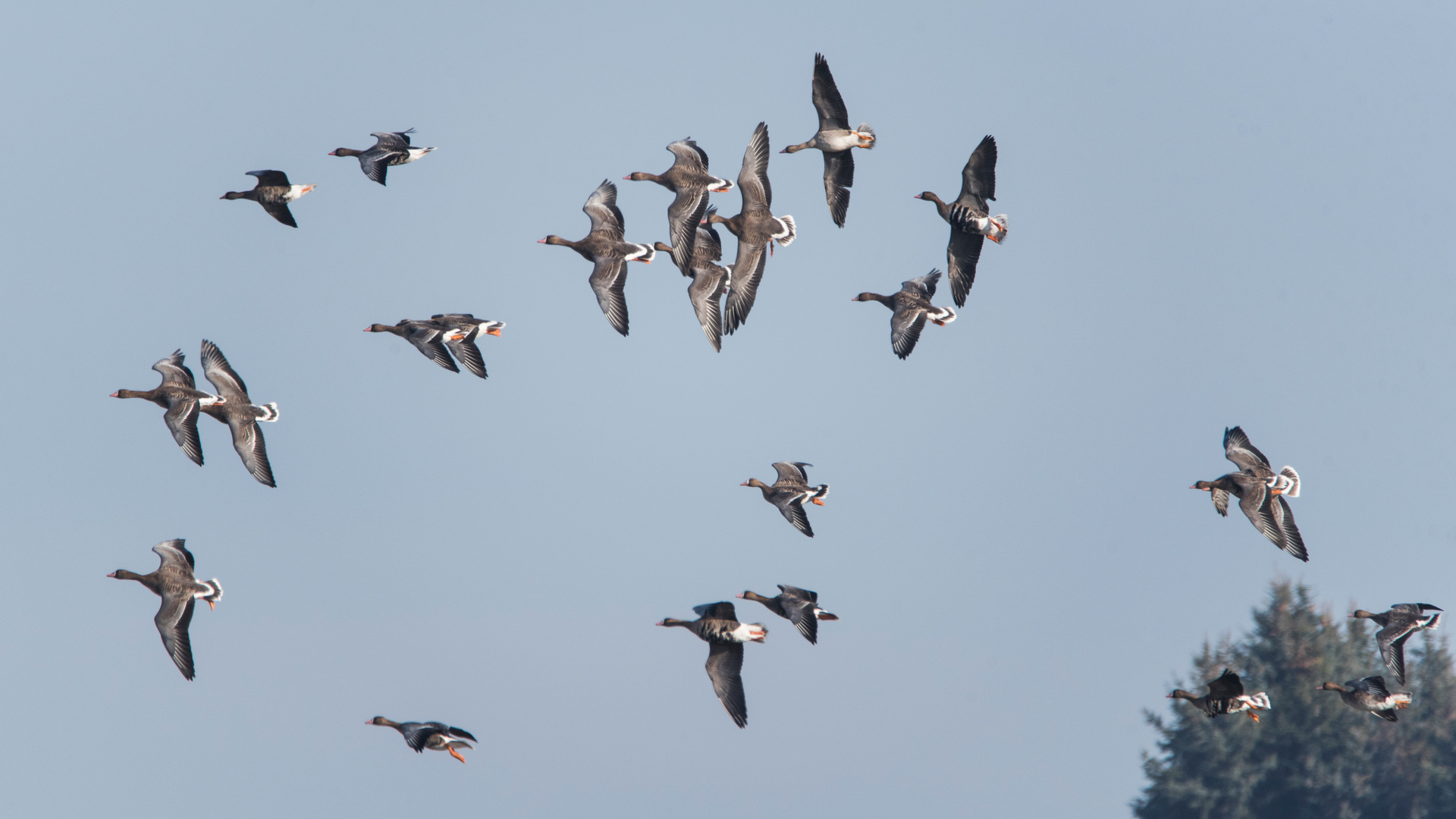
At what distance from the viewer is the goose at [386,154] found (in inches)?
1534

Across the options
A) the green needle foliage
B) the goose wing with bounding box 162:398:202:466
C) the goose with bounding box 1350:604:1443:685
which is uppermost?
the green needle foliage

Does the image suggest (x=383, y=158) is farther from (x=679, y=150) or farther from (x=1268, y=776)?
Answer: (x=1268, y=776)

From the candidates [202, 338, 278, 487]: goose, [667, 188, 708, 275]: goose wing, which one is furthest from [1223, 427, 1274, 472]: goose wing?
[202, 338, 278, 487]: goose

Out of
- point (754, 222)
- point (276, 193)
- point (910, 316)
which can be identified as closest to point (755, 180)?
point (754, 222)

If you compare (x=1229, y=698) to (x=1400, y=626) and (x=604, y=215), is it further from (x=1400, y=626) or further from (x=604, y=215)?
(x=604, y=215)

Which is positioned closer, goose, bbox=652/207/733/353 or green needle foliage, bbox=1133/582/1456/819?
goose, bbox=652/207/733/353

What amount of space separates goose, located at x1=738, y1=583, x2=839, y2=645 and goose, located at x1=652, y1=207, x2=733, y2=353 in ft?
20.5

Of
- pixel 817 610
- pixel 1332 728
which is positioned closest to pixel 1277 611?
pixel 1332 728

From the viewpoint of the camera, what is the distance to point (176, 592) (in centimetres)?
3691

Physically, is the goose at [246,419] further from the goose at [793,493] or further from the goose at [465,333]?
the goose at [793,493]

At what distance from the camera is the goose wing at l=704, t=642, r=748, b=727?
106 feet

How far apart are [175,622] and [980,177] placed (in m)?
19.4

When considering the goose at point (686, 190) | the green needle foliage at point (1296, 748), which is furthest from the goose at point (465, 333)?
the green needle foliage at point (1296, 748)

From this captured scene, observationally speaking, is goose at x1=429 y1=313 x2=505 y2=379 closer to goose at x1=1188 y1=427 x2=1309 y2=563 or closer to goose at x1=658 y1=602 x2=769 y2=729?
goose at x1=658 y1=602 x2=769 y2=729
